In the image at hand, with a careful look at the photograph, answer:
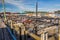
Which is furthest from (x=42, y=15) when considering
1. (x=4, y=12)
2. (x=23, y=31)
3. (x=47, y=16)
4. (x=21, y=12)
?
(x=23, y=31)

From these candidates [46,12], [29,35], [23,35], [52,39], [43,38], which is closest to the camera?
[43,38]

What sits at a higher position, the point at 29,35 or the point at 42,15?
the point at 29,35

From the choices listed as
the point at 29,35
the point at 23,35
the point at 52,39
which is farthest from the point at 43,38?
the point at 23,35

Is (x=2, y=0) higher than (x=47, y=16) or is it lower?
higher

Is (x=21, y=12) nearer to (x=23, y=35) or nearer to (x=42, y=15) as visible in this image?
(x=42, y=15)

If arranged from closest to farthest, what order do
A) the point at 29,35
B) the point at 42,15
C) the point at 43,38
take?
the point at 43,38 < the point at 29,35 < the point at 42,15

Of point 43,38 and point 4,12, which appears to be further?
point 4,12

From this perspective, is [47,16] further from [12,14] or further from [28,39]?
[28,39]

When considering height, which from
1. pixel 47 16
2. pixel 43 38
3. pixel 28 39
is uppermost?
pixel 43 38

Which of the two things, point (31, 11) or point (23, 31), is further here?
point (31, 11)
